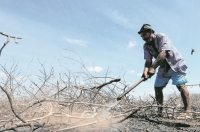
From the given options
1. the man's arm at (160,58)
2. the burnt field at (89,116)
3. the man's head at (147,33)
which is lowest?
the burnt field at (89,116)

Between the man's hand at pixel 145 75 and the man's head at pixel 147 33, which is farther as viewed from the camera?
the man's head at pixel 147 33

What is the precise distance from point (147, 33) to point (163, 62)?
58cm

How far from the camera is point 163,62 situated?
4.04 m

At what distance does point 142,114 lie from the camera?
385cm

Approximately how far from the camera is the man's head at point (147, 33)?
151 inches

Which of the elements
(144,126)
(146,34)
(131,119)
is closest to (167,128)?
(144,126)

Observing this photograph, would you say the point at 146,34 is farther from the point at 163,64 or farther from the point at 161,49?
the point at 163,64

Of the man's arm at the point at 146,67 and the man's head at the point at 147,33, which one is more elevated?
the man's head at the point at 147,33

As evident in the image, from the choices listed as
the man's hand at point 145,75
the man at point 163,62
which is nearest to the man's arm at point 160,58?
the man at point 163,62

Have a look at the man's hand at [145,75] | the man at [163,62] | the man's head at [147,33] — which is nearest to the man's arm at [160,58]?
the man at [163,62]

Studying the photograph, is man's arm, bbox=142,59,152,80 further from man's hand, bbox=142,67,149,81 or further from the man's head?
the man's head

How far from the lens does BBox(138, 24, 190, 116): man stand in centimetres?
377

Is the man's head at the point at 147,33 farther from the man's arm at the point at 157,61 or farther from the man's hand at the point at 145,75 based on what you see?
the man's hand at the point at 145,75

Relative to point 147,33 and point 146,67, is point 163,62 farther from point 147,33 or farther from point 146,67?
point 147,33
